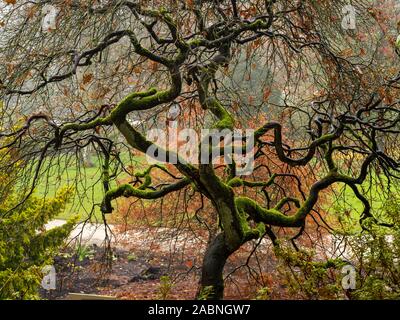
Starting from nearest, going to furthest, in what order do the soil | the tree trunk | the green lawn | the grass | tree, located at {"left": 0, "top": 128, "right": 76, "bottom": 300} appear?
the green lawn
the tree trunk
the grass
tree, located at {"left": 0, "top": 128, "right": 76, "bottom": 300}
the soil

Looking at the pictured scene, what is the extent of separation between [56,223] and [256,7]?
8.02 m

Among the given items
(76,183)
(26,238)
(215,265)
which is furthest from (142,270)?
(215,265)

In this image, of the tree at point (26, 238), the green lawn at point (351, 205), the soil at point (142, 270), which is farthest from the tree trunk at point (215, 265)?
the soil at point (142, 270)

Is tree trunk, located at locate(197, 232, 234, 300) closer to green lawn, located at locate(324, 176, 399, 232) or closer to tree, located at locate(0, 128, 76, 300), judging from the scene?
green lawn, located at locate(324, 176, 399, 232)

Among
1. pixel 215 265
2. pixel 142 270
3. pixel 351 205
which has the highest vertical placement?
pixel 351 205

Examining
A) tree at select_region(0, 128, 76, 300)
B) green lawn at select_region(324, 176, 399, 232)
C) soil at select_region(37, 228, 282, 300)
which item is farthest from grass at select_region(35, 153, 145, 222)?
green lawn at select_region(324, 176, 399, 232)

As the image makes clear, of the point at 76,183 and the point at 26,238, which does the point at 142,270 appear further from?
the point at 76,183

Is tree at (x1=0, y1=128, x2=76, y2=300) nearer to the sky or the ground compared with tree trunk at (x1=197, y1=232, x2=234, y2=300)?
nearer to the sky

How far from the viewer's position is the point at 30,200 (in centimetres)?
→ 639

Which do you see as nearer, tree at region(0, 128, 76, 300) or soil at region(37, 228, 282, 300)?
tree at region(0, 128, 76, 300)

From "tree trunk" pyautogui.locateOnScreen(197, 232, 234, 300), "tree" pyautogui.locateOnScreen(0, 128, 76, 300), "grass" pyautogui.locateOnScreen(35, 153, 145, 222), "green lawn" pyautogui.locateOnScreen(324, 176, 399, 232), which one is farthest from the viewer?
"tree" pyautogui.locateOnScreen(0, 128, 76, 300)
